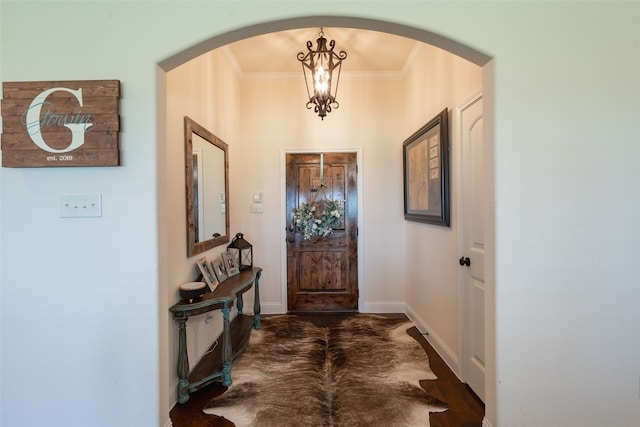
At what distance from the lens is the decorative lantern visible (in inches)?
120

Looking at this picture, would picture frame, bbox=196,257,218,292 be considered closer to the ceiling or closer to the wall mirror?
the wall mirror

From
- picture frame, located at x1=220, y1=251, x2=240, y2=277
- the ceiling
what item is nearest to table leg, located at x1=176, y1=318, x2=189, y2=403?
picture frame, located at x1=220, y1=251, x2=240, y2=277

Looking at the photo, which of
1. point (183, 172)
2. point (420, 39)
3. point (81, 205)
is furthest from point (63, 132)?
point (420, 39)

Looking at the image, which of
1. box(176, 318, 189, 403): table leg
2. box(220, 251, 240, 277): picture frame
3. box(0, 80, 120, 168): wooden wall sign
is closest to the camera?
box(0, 80, 120, 168): wooden wall sign

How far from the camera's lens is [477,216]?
206 centimetres

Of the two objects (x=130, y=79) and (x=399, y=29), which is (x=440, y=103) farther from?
(x=130, y=79)

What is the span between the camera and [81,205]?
153cm

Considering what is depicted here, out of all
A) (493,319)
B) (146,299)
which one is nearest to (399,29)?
(493,319)

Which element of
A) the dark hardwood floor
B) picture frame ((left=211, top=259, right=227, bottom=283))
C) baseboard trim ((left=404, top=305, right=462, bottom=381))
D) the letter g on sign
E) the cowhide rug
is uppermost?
the letter g on sign

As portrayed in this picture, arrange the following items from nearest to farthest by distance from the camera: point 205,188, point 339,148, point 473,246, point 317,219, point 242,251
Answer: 1. point 473,246
2. point 205,188
3. point 317,219
4. point 242,251
5. point 339,148

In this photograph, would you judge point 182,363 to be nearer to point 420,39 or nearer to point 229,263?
point 229,263

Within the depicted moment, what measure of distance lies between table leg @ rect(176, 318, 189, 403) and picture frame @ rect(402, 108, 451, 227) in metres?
2.17

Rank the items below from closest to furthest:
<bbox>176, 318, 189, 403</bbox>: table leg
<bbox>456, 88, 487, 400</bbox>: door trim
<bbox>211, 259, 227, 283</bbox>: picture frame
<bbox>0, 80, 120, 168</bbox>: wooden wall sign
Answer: <bbox>0, 80, 120, 168</bbox>: wooden wall sign → <bbox>176, 318, 189, 403</bbox>: table leg → <bbox>456, 88, 487, 400</bbox>: door trim → <bbox>211, 259, 227, 283</bbox>: picture frame

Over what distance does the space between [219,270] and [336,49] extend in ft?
8.52
